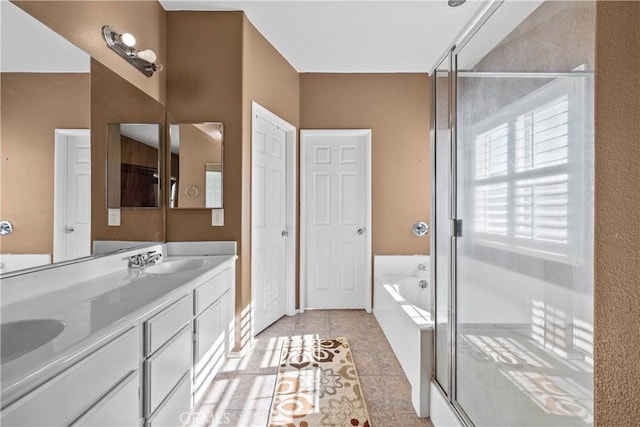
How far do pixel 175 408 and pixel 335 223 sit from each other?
237cm

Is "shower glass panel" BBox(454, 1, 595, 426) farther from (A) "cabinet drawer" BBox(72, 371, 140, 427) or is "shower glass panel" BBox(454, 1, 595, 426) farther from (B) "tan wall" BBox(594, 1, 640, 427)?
(A) "cabinet drawer" BBox(72, 371, 140, 427)

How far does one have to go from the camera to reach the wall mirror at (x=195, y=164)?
2.39 metres

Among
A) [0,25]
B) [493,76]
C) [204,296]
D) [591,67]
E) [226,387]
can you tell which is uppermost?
[0,25]

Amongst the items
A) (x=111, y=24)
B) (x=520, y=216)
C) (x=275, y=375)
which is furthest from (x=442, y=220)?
(x=111, y=24)

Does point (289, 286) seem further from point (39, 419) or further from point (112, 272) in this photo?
point (39, 419)

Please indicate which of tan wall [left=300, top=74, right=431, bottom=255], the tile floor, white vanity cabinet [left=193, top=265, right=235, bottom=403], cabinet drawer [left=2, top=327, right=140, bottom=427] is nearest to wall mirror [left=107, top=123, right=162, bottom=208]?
white vanity cabinet [left=193, top=265, right=235, bottom=403]

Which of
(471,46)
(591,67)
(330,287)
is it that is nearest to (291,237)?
(330,287)

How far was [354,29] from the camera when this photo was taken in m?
2.70

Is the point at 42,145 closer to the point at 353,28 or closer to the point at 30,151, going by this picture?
the point at 30,151

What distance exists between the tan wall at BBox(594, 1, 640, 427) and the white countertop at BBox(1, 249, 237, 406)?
123 centimetres

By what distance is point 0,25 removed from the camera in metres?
1.14

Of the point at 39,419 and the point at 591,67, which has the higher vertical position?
the point at 591,67

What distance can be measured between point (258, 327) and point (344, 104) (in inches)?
100

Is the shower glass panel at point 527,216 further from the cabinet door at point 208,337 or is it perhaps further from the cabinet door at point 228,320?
the cabinet door at point 228,320
